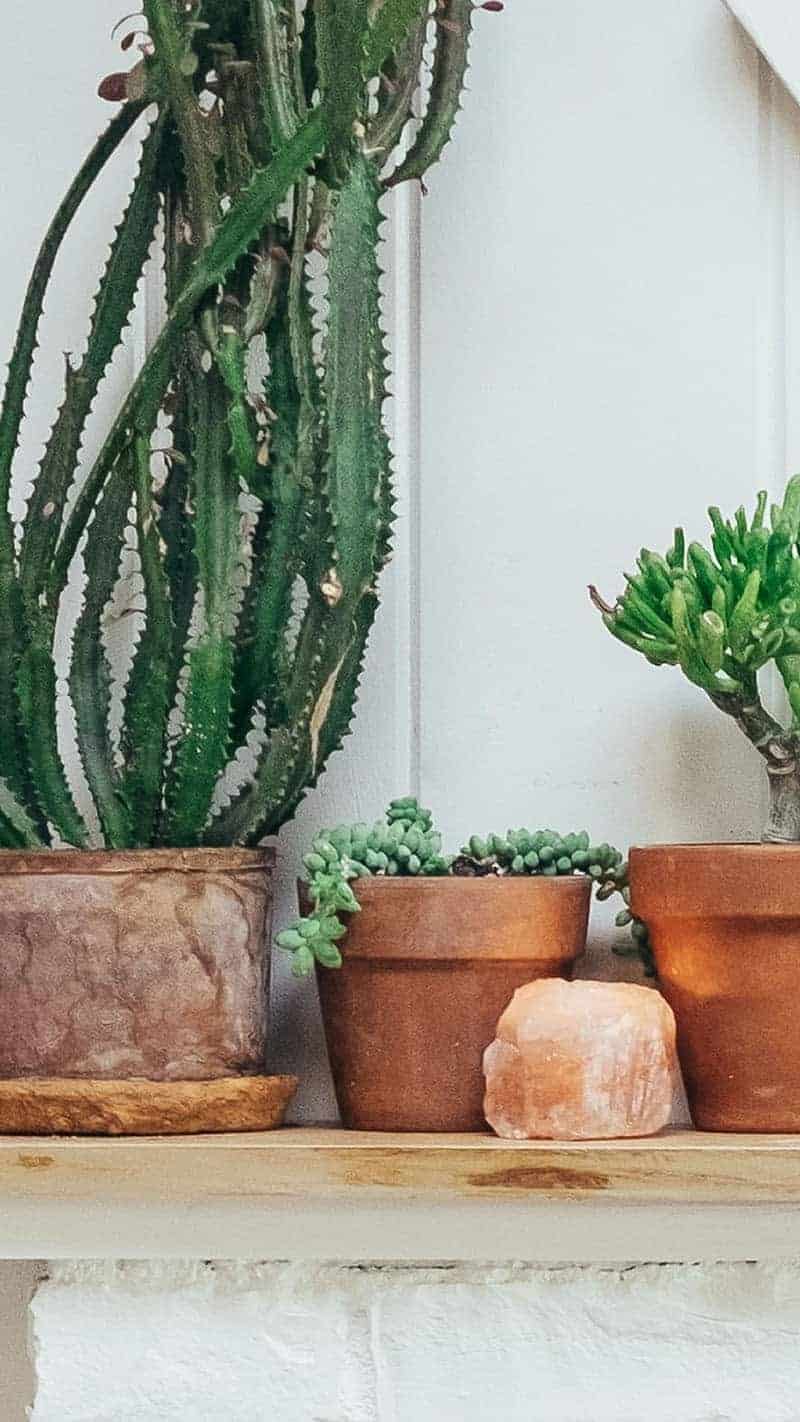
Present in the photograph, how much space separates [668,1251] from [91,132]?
76 centimetres

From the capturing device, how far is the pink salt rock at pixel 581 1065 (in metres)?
0.86

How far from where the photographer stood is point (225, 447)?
3.09 feet

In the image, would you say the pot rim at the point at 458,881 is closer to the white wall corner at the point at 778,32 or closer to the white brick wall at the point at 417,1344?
the white brick wall at the point at 417,1344

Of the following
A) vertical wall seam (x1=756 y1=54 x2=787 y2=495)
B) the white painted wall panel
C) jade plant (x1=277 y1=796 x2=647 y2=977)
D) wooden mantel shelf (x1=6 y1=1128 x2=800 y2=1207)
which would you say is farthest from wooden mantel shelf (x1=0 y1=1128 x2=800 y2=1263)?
vertical wall seam (x1=756 y1=54 x2=787 y2=495)

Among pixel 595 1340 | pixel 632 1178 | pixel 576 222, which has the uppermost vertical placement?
pixel 576 222

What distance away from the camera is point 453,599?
104 centimetres

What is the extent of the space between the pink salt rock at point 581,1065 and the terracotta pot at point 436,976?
3 centimetres

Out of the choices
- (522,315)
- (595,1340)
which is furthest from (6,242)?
(595,1340)

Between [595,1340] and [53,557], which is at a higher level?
[53,557]

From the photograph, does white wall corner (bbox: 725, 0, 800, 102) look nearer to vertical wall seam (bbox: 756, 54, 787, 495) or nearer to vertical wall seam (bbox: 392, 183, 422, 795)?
vertical wall seam (bbox: 756, 54, 787, 495)

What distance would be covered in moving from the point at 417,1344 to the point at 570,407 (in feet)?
1.80

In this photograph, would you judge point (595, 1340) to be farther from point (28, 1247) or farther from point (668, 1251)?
point (28, 1247)

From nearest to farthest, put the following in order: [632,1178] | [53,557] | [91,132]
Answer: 1. [632,1178]
2. [53,557]
3. [91,132]

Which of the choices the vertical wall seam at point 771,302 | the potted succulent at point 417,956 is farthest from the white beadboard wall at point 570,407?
the potted succulent at point 417,956
